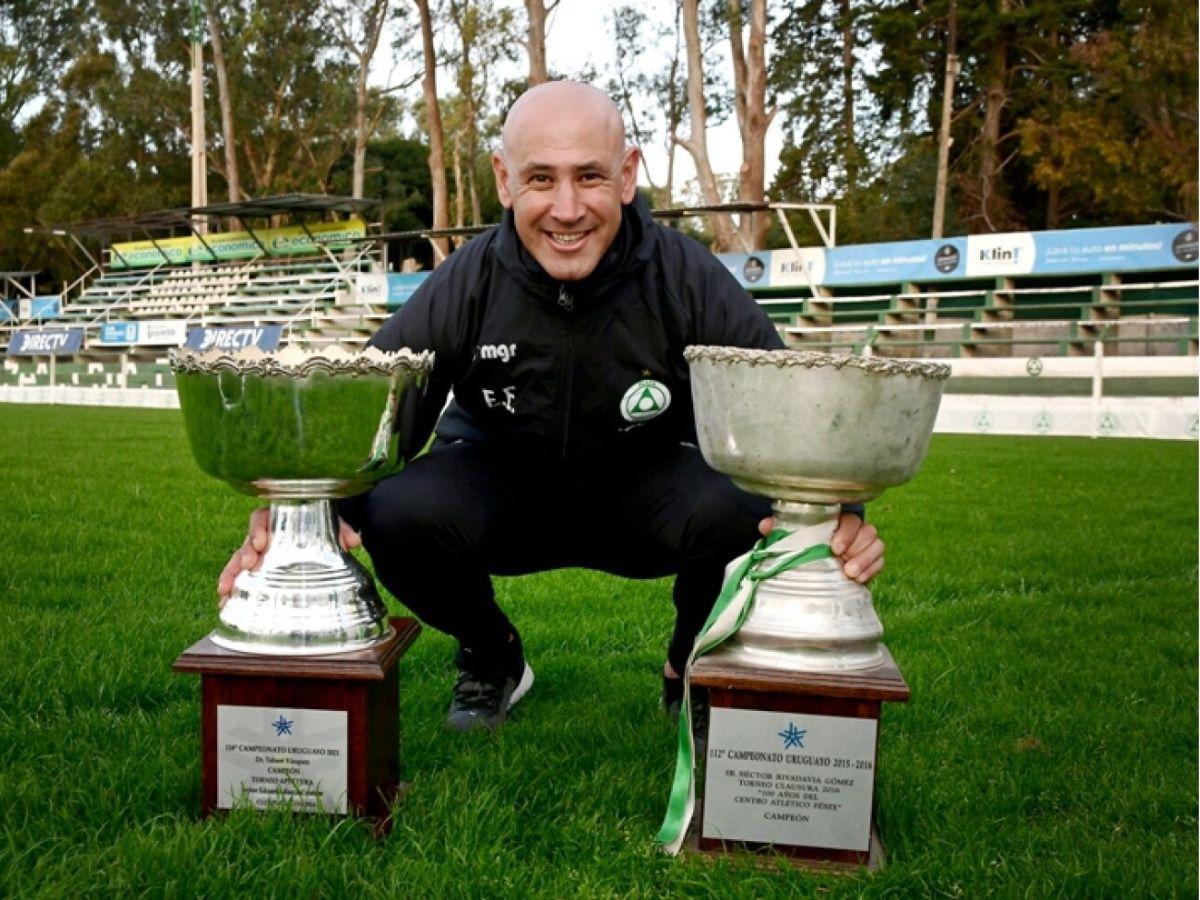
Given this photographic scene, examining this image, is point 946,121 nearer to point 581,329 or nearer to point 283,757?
point 581,329

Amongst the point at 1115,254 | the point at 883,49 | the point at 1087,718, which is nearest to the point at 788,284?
the point at 1115,254

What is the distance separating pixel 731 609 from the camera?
1727mm

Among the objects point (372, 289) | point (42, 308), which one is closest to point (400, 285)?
point (372, 289)

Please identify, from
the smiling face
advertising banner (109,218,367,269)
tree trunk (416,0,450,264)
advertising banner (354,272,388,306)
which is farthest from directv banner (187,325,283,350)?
the smiling face

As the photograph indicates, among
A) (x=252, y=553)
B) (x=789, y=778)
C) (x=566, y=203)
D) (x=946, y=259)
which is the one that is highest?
(x=946, y=259)

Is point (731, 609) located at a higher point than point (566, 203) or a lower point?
lower

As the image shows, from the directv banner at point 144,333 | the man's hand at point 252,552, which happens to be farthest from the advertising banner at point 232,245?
the man's hand at point 252,552

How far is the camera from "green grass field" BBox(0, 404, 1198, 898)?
1645mm

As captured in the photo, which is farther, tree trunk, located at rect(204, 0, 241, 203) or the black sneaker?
tree trunk, located at rect(204, 0, 241, 203)

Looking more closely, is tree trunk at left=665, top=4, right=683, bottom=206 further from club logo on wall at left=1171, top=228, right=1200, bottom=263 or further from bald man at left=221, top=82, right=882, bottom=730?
bald man at left=221, top=82, right=882, bottom=730

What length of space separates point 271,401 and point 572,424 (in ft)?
2.48

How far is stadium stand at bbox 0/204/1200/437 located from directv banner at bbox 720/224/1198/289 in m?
0.02

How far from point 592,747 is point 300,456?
2.89 feet

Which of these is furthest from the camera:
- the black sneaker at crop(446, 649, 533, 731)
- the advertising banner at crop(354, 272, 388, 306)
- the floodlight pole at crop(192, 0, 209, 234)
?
the floodlight pole at crop(192, 0, 209, 234)
